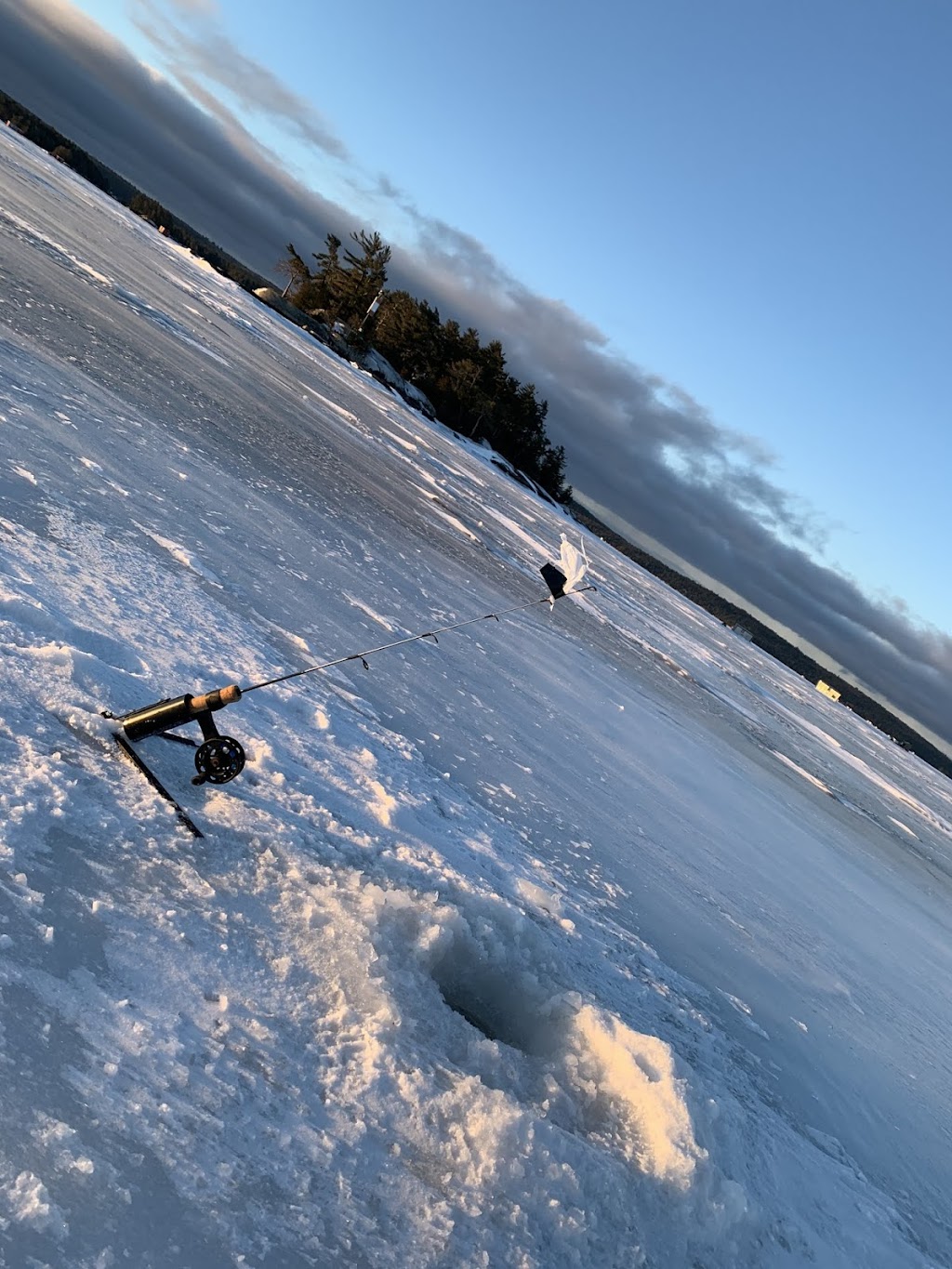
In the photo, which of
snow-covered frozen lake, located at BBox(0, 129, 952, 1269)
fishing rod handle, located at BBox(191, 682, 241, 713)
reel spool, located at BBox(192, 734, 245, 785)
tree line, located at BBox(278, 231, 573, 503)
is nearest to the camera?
snow-covered frozen lake, located at BBox(0, 129, 952, 1269)

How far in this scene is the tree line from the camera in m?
76.4

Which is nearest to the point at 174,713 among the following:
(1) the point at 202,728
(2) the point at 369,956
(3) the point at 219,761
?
(1) the point at 202,728

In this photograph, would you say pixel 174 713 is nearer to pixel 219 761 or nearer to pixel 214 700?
pixel 214 700

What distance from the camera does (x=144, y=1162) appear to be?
2.31m

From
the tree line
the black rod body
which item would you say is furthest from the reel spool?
the tree line

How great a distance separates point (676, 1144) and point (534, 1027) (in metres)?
0.83

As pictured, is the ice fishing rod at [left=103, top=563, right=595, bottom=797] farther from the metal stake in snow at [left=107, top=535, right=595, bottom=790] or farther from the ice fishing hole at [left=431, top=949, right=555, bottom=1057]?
the ice fishing hole at [left=431, top=949, right=555, bottom=1057]

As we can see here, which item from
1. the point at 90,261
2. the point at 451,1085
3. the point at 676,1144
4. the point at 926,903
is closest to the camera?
the point at 451,1085

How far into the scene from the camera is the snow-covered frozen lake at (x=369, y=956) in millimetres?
2525

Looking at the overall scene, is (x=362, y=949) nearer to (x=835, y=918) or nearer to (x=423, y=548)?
(x=835, y=918)

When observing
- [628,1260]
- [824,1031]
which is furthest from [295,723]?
[824,1031]

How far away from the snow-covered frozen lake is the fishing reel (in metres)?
0.18

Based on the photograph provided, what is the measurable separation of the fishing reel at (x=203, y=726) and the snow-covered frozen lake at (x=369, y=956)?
0.18m

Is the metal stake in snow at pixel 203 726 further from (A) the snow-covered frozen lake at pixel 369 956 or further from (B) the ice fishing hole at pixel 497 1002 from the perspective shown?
(B) the ice fishing hole at pixel 497 1002
